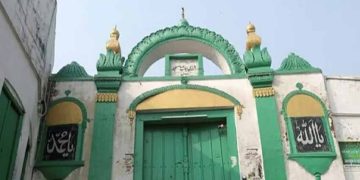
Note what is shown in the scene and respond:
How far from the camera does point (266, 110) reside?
8078 millimetres

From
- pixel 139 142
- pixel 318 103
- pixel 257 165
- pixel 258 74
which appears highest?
pixel 258 74

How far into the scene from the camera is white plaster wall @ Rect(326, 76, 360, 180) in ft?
26.0

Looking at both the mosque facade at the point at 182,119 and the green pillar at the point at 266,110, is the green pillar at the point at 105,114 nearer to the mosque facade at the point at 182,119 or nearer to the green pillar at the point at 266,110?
the mosque facade at the point at 182,119

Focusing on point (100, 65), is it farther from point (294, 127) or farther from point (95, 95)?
point (294, 127)

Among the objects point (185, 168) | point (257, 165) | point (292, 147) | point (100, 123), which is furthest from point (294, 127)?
point (100, 123)

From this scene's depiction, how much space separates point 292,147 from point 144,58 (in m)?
3.62

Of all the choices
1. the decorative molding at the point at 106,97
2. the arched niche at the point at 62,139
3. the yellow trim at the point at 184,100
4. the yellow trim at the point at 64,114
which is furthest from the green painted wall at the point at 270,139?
the yellow trim at the point at 64,114

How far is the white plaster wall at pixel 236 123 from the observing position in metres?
7.67

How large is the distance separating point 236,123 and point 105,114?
2567 mm

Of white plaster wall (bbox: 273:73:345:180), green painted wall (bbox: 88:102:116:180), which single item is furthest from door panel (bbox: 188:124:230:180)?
green painted wall (bbox: 88:102:116:180)

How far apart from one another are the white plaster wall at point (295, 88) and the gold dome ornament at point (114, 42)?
3.43 m

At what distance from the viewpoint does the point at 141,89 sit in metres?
8.53

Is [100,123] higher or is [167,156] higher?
[100,123]

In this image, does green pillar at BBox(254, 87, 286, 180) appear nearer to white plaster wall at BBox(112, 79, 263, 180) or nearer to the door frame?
white plaster wall at BBox(112, 79, 263, 180)
